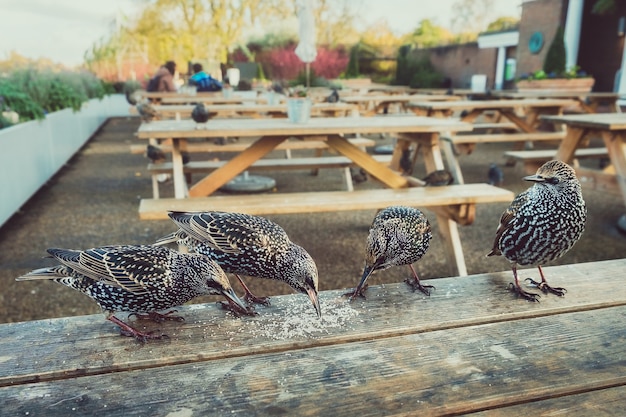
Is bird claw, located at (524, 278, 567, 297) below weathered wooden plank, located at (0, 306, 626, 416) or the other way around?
the other way around

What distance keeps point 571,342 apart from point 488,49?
26.1m

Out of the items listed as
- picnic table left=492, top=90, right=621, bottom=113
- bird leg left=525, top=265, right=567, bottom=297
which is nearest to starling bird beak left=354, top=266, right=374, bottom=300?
bird leg left=525, top=265, right=567, bottom=297

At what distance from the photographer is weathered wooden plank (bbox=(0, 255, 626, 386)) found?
1313mm

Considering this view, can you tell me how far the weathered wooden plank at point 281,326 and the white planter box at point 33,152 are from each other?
4.67 m

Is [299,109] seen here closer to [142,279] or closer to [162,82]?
[142,279]

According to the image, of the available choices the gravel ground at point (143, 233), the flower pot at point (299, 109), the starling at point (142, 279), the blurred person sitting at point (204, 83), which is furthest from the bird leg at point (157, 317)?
the blurred person sitting at point (204, 83)

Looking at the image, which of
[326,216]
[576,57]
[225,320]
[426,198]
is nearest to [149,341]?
[225,320]

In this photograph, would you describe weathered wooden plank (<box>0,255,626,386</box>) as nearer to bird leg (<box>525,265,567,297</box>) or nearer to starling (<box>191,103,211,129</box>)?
bird leg (<box>525,265,567,297</box>)

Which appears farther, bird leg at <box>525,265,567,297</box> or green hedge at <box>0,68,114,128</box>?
green hedge at <box>0,68,114,128</box>

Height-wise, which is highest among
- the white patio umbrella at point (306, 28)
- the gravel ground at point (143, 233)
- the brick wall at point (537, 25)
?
the brick wall at point (537, 25)

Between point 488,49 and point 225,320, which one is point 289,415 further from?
point 488,49

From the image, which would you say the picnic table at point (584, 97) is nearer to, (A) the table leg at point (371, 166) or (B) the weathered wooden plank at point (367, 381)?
(A) the table leg at point (371, 166)

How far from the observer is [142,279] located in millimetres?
1450

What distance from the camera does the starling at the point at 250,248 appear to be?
1.70 m
